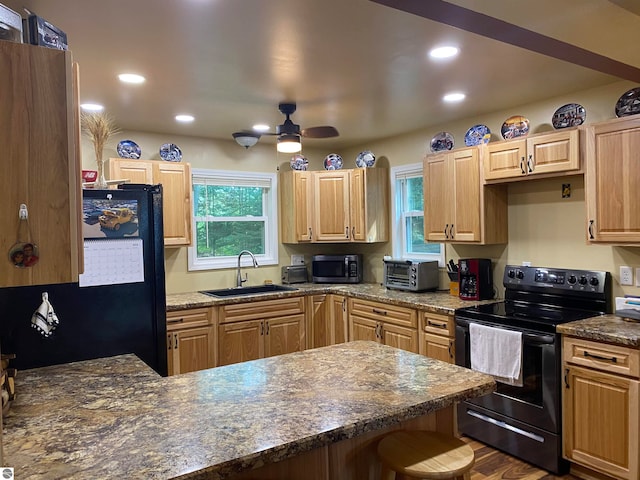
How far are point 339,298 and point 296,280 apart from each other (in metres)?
0.69

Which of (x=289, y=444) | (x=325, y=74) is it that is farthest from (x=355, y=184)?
(x=289, y=444)

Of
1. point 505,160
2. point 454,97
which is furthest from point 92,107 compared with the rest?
point 505,160

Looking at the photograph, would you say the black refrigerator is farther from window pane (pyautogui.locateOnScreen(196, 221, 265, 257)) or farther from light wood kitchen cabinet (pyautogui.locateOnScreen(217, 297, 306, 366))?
window pane (pyautogui.locateOnScreen(196, 221, 265, 257))

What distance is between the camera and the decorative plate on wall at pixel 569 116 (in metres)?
2.95

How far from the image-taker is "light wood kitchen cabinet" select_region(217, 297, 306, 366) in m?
3.93

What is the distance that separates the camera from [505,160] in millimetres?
3301

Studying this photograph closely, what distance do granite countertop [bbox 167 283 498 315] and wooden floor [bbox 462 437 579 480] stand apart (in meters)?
0.95

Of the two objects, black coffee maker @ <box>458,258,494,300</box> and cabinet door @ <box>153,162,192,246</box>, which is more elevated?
cabinet door @ <box>153,162,192,246</box>

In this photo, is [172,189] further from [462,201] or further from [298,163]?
[462,201]

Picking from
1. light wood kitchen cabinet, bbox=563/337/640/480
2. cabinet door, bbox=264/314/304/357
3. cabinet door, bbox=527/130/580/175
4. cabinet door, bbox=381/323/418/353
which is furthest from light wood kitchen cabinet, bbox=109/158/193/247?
light wood kitchen cabinet, bbox=563/337/640/480

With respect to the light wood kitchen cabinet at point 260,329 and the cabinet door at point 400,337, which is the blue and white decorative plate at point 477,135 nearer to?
the cabinet door at point 400,337

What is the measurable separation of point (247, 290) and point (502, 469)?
8.93ft

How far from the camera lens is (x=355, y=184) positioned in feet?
15.1

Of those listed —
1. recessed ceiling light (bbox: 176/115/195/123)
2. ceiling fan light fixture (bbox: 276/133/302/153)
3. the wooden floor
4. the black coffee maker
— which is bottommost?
the wooden floor
